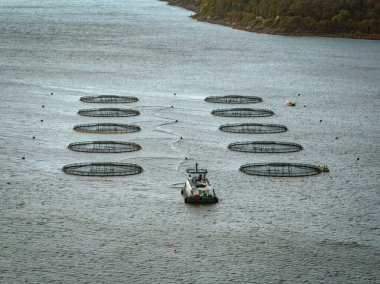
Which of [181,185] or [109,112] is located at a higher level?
[109,112]

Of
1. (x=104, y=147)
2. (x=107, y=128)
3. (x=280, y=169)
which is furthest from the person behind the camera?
(x=107, y=128)

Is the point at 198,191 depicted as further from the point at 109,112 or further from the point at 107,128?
the point at 109,112

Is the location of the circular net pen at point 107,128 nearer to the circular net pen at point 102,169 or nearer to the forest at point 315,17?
the circular net pen at point 102,169

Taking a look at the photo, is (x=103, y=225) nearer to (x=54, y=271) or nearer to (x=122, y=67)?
(x=54, y=271)

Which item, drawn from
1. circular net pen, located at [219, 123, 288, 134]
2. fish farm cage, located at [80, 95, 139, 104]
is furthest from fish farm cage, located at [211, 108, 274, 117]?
fish farm cage, located at [80, 95, 139, 104]

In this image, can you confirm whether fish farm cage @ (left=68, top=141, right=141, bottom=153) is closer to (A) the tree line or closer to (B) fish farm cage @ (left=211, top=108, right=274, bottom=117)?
(B) fish farm cage @ (left=211, top=108, right=274, bottom=117)

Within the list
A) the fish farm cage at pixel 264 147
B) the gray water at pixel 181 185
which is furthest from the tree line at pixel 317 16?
the fish farm cage at pixel 264 147

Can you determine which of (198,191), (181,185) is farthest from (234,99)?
(198,191)
